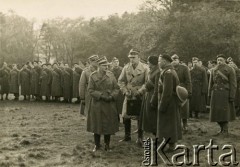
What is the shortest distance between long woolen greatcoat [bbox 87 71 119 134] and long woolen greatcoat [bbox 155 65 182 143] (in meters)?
1.00

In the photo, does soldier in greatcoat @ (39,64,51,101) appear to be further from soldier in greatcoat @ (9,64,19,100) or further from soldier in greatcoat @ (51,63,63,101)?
soldier in greatcoat @ (9,64,19,100)

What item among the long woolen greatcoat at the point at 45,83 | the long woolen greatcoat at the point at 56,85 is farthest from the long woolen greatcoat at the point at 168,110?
the long woolen greatcoat at the point at 45,83

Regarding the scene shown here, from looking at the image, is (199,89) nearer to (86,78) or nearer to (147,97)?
(86,78)

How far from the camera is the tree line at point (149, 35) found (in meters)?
30.3

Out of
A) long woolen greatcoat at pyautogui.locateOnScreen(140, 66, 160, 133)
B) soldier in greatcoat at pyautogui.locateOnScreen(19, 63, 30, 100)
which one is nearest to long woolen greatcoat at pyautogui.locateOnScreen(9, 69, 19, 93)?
soldier in greatcoat at pyautogui.locateOnScreen(19, 63, 30, 100)

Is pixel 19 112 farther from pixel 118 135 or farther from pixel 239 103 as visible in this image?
pixel 239 103

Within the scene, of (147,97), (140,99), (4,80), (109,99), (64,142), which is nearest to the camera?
(109,99)

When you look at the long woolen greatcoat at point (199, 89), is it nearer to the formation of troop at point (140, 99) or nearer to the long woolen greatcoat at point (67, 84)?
the formation of troop at point (140, 99)

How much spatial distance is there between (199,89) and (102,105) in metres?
7.48

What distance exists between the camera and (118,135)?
480 inches

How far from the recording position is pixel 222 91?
12180 millimetres

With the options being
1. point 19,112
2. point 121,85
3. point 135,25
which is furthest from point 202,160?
point 135,25

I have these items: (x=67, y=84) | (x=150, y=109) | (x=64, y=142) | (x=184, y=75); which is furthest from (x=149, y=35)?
(x=150, y=109)

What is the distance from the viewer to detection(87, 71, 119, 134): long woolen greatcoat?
378 inches
